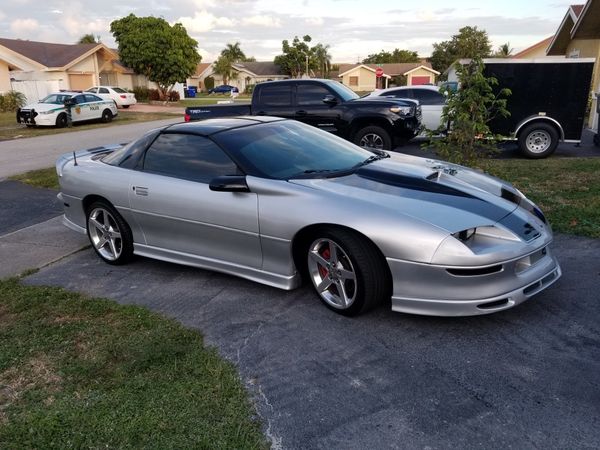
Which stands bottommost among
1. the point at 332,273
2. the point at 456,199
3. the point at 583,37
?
the point at 332,273

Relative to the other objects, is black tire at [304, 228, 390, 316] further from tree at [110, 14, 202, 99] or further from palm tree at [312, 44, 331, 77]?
palm tree at [312, 44, 331, 77]

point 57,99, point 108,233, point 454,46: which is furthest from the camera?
point 454,46

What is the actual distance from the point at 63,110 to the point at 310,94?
16.6 m

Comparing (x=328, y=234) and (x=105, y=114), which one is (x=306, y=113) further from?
(x=105, y=114)

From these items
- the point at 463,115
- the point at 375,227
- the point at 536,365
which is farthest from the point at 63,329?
the point at 463,115

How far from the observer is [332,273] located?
12.5 ft

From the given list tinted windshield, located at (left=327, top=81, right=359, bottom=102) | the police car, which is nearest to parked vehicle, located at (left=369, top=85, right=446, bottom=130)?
tinted windshield, located at (left=327, top=81, right=359, bottom=102)

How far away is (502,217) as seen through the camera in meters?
3.68

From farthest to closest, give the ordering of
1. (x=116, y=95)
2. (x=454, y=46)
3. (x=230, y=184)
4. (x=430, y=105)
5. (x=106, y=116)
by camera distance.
→ 1. (x=454, y=46)
2. (x=116, y=95)
3. (x=106, y=116)
4. (x=430, y=105)
5. (x=230, y=184)

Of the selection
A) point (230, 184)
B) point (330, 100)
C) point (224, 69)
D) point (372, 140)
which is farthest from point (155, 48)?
point (230, 184)

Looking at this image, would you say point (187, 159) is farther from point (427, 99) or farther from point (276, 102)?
point (427, 99)

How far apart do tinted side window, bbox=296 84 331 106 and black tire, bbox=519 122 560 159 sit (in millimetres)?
4072

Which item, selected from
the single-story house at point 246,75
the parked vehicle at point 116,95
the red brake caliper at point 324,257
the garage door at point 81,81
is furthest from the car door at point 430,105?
the single-story house at point 246,75

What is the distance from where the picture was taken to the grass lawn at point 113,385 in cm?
268
